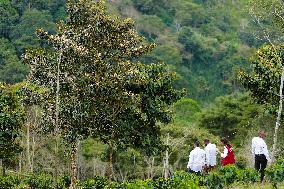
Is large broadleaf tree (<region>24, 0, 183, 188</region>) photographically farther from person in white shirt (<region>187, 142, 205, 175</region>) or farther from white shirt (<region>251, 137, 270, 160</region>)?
white shirt (<region>251, 137, 270, 160</region>)

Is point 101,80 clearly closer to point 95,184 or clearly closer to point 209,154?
point 95,184

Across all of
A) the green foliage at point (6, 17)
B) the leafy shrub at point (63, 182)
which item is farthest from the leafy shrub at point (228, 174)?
the green foliage at point (6, 17)

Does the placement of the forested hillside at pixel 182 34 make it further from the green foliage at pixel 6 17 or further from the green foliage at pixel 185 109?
the green foliage at pixel 185 109

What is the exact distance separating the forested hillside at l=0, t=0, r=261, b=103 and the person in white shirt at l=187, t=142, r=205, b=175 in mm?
44753

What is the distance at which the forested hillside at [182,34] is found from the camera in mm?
63250

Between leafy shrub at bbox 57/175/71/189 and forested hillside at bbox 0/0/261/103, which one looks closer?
leafy shrub at bbox 57/175/71/189

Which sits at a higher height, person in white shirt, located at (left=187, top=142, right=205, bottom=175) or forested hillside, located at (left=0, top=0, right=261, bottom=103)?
forested hillside, located at (left=0, top=0, right=261, bottom=103)

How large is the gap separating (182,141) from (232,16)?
63.4 meters

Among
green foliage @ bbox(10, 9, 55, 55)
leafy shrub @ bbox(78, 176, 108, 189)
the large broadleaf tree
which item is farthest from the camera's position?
green foliage @ bbox(10, 9, 55, 55)

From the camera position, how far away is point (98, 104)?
14320 millimetres

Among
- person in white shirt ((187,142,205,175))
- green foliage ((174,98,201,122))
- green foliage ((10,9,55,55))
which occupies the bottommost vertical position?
person in white shirt ((187,142,205,175))

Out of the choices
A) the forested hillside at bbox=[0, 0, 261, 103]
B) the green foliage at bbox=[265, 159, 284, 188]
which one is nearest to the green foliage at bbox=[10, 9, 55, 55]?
the forested hillside at bbox=[0, 0, 261, 103]

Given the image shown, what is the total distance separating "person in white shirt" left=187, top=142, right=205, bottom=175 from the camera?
44.1ft

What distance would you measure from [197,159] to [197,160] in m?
0.03
